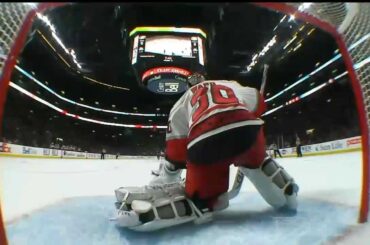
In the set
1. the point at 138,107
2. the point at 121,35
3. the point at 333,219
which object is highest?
the point at 121,35

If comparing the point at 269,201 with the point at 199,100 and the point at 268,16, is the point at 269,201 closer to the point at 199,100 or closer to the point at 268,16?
the point at 199,100

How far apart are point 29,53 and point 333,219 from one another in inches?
23.9

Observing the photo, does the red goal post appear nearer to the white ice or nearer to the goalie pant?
the white ice

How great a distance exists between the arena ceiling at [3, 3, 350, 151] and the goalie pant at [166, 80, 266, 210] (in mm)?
27

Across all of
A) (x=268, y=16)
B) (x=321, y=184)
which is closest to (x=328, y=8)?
(x=268, y=16)

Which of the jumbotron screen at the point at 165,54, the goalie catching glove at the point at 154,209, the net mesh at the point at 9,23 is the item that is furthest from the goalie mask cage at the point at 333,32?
the goalie catching glove at the point at 154,209

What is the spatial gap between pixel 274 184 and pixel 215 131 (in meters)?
0.17

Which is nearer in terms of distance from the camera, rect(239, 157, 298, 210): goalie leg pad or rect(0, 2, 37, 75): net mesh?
rect(0, 2, 37, 75): net mesh

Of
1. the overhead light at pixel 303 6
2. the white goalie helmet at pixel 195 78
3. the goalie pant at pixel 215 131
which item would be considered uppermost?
the overhead light at pixel 303 6

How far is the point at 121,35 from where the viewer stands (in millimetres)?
479

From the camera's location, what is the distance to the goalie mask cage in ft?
1.52

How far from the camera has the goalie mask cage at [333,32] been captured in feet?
1.52

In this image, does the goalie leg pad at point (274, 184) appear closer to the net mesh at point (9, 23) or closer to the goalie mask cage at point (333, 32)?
the goalie mask cage at point (333, 32)

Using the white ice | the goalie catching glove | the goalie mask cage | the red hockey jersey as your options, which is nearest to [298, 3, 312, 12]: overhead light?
the goalie mask cage
